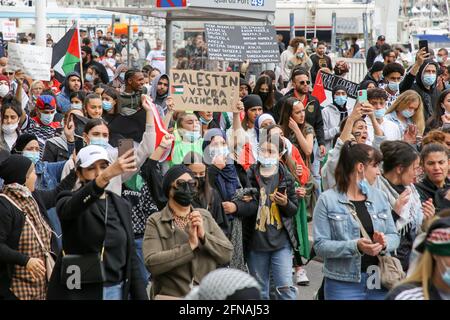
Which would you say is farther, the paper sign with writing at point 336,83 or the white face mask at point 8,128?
the paper sign with writing at point 336,83

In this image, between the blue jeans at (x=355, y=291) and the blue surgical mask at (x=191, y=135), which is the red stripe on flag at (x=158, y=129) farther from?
the blue jeans at (x=355, y=291)

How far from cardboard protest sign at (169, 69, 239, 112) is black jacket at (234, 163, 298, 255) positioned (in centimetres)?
170

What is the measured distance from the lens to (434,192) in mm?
7949

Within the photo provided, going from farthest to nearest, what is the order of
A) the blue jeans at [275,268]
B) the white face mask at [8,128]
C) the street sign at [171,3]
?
the street sign at [171,3], the white face mask at [8,128], the blue jeans at [275,268]

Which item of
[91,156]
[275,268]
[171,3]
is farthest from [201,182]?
[171,3]

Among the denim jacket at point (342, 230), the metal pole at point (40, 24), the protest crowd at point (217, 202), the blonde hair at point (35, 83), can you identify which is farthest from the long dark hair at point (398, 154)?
the metal pole at point (40, 24)

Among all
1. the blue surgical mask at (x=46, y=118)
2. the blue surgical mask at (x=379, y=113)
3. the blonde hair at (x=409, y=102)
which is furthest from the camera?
the blue surgical mask at (x=46, y=118)

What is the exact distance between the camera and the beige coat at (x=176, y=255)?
262 inches

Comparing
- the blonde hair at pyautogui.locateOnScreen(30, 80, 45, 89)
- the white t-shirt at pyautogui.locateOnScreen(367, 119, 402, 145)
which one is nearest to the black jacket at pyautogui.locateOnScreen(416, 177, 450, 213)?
the white t-shirt at pyautogui.locateOnScreen(367, 119, 402, 145)

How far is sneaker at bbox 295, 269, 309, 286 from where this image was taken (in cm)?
1042

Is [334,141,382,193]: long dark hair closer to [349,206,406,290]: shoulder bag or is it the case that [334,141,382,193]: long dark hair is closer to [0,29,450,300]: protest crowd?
[0,29,450,300]: protest crowd

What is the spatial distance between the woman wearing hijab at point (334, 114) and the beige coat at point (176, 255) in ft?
20.8

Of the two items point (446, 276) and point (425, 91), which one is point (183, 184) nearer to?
point (446, 276)

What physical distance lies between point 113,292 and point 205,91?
4.26 m
